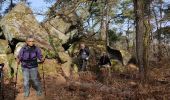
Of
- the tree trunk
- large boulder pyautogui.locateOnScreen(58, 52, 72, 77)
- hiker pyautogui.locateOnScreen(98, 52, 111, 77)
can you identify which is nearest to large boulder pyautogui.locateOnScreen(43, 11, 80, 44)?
large boulder pyautogui.locateOnScreen(58, 52, 72, 77)

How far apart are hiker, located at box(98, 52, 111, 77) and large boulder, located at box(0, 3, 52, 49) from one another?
125 inches

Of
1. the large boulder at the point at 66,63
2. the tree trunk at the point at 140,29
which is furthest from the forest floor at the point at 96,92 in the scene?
the large boulder at the point at 66,63

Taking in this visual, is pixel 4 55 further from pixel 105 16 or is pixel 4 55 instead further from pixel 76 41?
pixel 105 16

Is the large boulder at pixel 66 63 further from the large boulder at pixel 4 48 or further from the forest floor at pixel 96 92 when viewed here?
the large boulder at pixel 4 48

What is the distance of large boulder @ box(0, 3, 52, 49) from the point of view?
782 inches

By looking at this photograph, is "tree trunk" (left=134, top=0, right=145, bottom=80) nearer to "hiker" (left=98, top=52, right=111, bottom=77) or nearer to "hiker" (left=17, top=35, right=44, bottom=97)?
"hiker" (left=98, top=52, right=111, bottom=77)

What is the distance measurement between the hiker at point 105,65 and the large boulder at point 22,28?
3.18 m

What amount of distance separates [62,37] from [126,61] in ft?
18.4

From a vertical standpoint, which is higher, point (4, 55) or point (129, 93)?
point (4, 55)

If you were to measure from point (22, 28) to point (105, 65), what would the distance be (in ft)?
17.3

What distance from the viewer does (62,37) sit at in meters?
23.1

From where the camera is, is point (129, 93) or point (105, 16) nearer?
point (129, 93)

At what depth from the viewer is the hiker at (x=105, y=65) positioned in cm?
2031

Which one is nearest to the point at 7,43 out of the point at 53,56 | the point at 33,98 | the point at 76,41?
the point at 53,56
